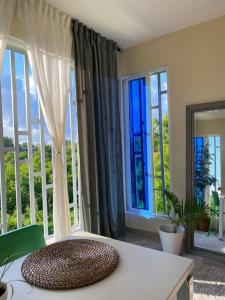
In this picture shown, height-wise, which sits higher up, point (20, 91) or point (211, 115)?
point (20, 91)

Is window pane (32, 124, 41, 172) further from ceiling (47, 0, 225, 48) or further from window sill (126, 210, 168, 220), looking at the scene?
window sill (126, 210, 168, 220)

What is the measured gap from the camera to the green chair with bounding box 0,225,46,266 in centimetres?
135

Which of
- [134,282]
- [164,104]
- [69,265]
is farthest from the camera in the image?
[164,104]

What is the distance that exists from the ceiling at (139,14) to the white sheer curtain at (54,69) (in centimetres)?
16

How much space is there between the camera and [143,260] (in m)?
1.22

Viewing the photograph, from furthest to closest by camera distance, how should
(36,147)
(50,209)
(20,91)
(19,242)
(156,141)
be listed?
(156,141) → (50,209) → (36,147) → (20,91) → (19,242)

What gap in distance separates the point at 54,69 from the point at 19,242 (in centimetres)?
163

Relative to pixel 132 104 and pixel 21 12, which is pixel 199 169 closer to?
pixel 132 104

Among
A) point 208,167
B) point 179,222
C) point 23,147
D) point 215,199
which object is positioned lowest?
point 179,222

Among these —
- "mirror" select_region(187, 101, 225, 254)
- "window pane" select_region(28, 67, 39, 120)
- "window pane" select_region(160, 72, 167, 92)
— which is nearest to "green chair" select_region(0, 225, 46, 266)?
"window pane" select_region(28, 67, 39, 120)

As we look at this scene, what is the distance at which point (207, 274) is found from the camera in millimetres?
2232

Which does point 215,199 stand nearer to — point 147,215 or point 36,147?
point 147,215

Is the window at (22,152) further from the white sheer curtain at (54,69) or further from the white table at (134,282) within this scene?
the white table at (134,282)

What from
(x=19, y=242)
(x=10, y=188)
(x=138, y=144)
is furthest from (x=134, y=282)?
(x=138, y=144)
